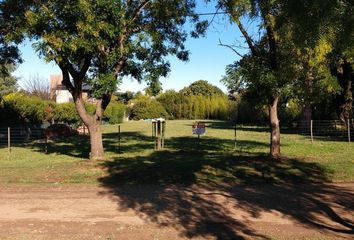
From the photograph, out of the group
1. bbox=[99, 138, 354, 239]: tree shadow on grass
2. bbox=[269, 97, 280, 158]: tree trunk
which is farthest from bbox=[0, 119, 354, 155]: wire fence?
bbox=[99, 138, 354, 239]: tree shadow on grass

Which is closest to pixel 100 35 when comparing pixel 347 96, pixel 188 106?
pixel 347 96

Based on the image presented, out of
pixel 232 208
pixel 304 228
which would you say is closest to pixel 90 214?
pixel 232 208

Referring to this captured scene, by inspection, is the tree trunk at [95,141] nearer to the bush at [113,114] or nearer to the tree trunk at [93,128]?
the tree trunk at [93,128]

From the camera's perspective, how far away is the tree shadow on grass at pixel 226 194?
27.8 ft

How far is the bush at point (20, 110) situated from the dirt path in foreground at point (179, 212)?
22597mm

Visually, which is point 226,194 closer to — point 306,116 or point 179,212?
point 179,212

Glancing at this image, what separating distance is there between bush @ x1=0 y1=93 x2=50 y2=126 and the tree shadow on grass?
1896cm

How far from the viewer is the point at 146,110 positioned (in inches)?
3189

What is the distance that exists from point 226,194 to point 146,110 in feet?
231

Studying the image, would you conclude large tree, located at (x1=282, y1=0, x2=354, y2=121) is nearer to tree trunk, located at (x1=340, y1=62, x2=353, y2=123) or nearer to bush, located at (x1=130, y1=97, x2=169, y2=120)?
tree trunk, located at (x1=340, y1=62, x2=353, y2=123)

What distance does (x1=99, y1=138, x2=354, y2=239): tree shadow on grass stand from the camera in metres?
8.48

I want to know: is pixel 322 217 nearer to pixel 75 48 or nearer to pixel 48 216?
pixel 48 216

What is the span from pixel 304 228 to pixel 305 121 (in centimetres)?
3116

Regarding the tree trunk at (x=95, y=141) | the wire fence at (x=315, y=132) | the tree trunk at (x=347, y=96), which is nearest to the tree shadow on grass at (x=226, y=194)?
the tree trunk at (x=95, y=141)
